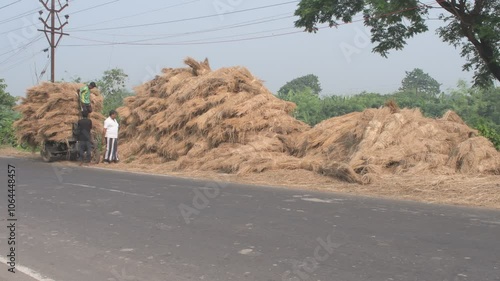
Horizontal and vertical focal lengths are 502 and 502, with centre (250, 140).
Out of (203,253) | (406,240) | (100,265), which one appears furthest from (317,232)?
(100,265)

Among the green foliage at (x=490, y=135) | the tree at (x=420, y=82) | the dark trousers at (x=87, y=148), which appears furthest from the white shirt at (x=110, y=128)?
the tree at (x=420, y=82)

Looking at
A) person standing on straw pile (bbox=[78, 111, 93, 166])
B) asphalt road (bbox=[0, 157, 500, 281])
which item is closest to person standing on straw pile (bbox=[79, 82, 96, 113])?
person standing on straw pile (bbox=[78, 111, 93, 166])

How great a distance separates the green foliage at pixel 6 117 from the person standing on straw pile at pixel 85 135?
1135 centimetres

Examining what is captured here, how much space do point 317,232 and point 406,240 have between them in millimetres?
1060

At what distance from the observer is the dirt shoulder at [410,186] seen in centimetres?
906

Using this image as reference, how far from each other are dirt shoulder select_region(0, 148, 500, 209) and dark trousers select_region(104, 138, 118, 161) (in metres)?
5.08

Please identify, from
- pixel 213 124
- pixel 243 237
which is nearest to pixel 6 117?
pixel 213 124

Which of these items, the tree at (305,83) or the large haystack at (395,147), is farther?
the tree at (305,83)

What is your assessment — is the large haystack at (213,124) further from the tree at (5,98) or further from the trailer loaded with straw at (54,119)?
the tree at (5,98)

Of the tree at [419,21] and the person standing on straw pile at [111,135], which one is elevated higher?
the tree at [419,21]

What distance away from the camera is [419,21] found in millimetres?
15453

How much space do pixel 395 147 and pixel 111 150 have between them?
30.0 feet

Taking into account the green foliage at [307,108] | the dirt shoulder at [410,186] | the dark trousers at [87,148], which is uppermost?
the green foliage at [307,108]

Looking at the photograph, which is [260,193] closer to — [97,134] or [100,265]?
[100,265]
